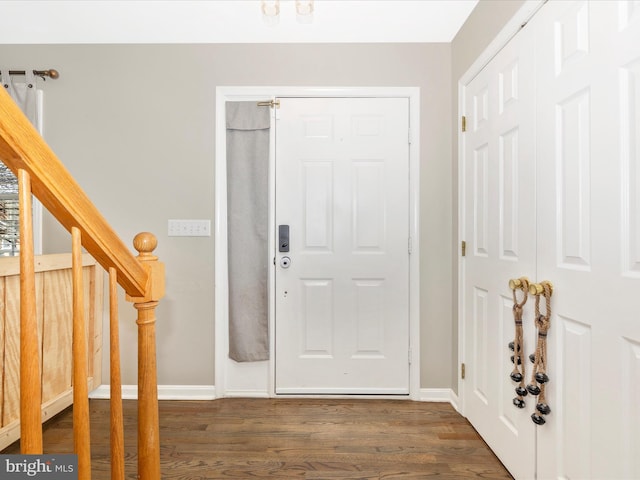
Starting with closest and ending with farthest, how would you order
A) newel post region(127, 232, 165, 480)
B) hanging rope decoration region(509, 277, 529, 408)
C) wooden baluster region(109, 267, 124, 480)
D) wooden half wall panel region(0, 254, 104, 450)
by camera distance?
wooden baluster region(109, 267, 124, 480), newel post region(127, 232, 165, 480), hanging rope decoration region(509, 277, 529, 408), wooden half wall panel region(0, 254, 104, 450)

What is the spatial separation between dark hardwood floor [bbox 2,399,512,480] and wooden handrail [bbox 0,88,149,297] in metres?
1.24

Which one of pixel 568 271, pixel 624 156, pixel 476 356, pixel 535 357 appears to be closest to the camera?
pixel 624 156

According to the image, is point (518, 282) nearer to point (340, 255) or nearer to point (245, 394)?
point (340, 255)

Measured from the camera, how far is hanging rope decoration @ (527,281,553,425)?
1.31 meters

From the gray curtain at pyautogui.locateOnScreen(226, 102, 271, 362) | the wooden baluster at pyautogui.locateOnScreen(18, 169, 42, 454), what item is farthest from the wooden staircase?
the gray curtain at pyautogui.locateOnScreen(226, 102, 271, 362)

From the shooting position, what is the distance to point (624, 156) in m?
1.02

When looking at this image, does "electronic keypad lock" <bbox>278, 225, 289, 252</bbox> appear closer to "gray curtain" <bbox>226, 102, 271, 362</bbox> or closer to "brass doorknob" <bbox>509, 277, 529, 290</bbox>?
"gray curtain" <bbox>226, 102, 271, 362</bbox>

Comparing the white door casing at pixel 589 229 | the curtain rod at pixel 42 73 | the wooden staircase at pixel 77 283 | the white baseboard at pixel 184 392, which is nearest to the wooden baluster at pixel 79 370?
the wooden staircase at pixel 77 283

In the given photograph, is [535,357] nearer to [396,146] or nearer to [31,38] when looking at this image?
[396,146]

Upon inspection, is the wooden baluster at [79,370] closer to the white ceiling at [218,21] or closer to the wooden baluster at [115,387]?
the wooden baluster at [115,387]

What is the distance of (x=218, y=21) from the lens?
7.00 feet

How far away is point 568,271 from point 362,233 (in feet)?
4.13

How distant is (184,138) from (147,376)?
1.77m

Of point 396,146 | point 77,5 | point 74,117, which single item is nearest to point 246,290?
point 396,146
